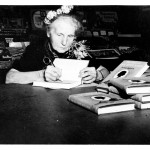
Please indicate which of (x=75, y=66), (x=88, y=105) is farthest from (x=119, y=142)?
(x=75, y=66)

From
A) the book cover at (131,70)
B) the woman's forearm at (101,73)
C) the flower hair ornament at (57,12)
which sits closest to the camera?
the book cover at (131,70)

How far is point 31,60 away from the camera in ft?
7.47

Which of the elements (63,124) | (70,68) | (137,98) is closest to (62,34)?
(70,68)

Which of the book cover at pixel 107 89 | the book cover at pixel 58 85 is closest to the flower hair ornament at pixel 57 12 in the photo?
the book cover at pixel 58 85

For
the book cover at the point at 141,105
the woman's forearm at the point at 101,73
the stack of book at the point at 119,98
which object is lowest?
the woman's forearm at the point at 101,73

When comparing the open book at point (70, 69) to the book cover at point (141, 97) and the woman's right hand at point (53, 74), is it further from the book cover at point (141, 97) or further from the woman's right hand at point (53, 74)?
the book cover at point (141, 97)

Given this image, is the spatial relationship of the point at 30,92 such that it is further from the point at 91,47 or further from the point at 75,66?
the point at 91,47

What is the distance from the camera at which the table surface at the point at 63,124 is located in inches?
29.5

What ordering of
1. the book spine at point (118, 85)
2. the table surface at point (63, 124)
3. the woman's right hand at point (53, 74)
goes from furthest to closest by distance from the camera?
the woman's right hand at point (53, 74) < the book spine at point (118, 85) < the table surface at point (63, 124)

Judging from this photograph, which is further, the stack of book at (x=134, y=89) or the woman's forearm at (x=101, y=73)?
the woman's forearm at (x=101, y=73)

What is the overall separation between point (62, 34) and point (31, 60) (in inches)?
14.7

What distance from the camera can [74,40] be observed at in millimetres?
2275

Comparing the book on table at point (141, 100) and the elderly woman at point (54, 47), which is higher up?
the elderly woman at point (54, 47)

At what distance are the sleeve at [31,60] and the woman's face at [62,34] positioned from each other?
6.5 inches
